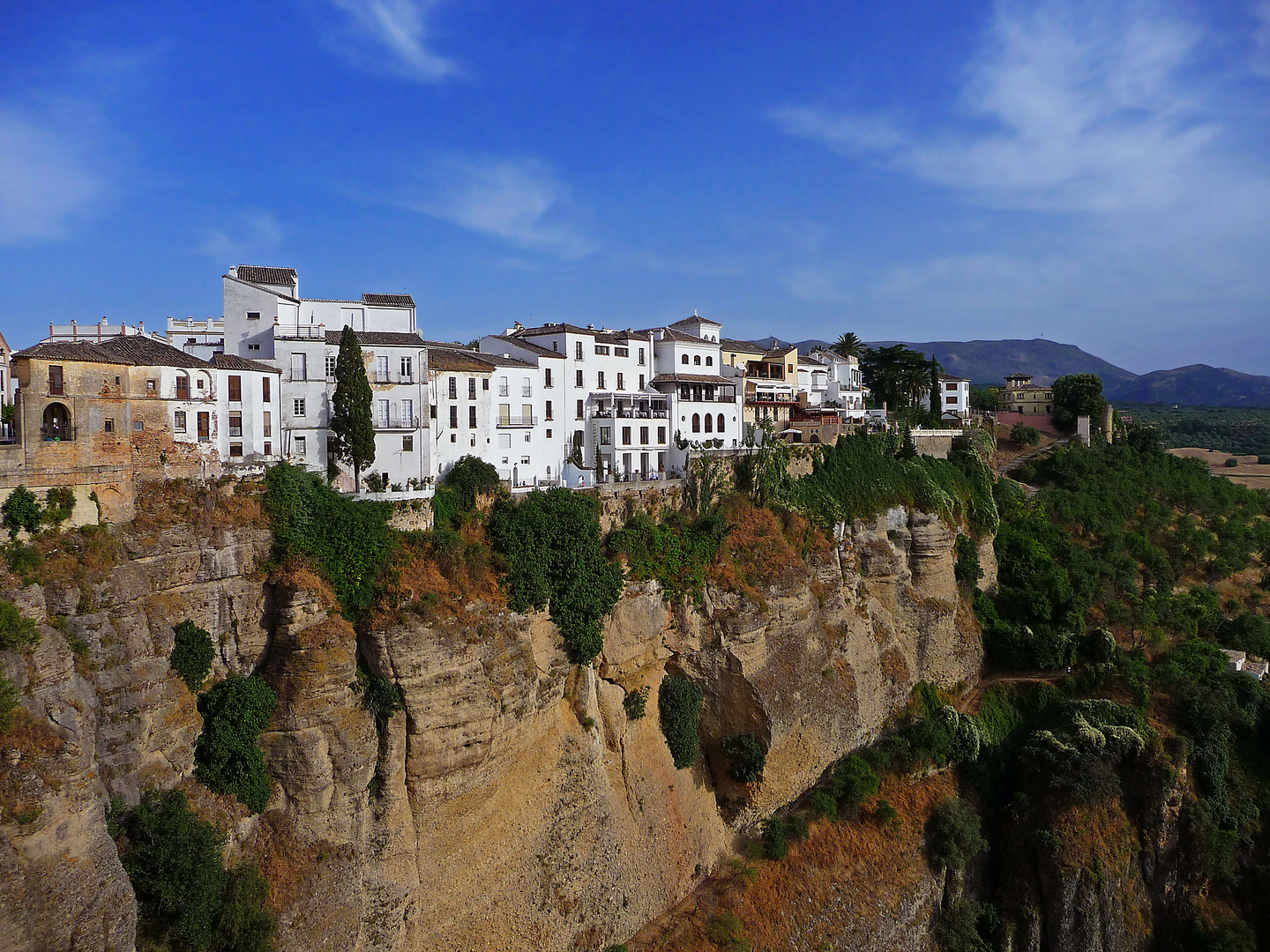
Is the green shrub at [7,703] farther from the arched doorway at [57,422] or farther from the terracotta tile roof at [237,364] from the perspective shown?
the terracotta tile roof at [237,364]

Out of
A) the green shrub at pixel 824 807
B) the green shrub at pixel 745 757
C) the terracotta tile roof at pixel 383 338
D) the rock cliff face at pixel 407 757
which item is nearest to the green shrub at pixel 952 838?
the green shrub at pixel 824 807

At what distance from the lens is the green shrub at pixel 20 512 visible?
2086 cm

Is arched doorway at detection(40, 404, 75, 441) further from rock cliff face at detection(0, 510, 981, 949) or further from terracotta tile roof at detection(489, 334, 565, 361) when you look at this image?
terracotta tile roof at detection(489, 334, 565, 361)

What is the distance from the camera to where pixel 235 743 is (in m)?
23.0

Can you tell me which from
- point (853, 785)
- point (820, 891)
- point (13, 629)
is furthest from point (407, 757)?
point (853, 785)

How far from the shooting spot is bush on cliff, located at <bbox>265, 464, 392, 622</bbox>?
25812mm

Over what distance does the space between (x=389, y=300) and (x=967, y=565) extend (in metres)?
33.6

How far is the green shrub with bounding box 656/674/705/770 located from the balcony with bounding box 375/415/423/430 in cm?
1479

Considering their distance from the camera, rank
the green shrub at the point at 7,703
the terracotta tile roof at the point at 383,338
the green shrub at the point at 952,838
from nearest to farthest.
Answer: the green shrub at the point at 7,703 → the terracotta tile roof at the point at 383,338 → the green shrub at the point at 952,838

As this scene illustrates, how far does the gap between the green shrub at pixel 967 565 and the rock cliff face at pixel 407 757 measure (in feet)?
47.6

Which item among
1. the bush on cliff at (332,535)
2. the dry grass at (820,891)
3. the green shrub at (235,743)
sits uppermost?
the bush on cliff at (332,535)

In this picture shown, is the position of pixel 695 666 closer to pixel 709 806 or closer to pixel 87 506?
pixel 709 806

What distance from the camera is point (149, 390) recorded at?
25625 millimetres

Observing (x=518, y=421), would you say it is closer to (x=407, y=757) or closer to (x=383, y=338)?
(x=383, y=338)
